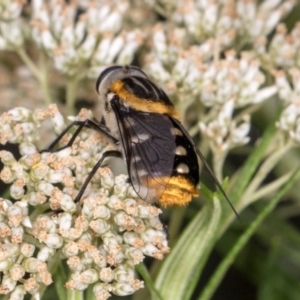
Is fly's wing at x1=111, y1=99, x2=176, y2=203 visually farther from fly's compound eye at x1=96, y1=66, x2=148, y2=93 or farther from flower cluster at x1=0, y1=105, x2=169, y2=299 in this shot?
fly's compound eye at x1=96, y1=66, x2=148, y2=93

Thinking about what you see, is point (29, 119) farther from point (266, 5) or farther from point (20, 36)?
point (266, 5)

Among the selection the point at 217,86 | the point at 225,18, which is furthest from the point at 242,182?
the point at 225,18

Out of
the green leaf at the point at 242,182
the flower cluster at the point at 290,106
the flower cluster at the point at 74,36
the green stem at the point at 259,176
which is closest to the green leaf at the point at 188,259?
the green leaf at the point at 242,182

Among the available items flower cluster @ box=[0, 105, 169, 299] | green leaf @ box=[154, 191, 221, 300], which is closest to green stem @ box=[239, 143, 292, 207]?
green leaf @ box=[154, 191, 221, 300]

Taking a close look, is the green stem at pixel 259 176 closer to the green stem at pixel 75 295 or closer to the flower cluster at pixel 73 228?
the flower cluster at pixel 73 228

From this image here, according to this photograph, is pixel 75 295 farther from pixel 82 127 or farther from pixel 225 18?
pixel 225 18

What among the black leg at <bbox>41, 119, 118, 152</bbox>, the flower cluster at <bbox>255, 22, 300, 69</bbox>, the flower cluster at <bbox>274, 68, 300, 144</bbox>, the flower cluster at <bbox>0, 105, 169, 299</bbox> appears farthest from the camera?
the flower cluster at <bbox>255, 22, 300, 69</bbox>
